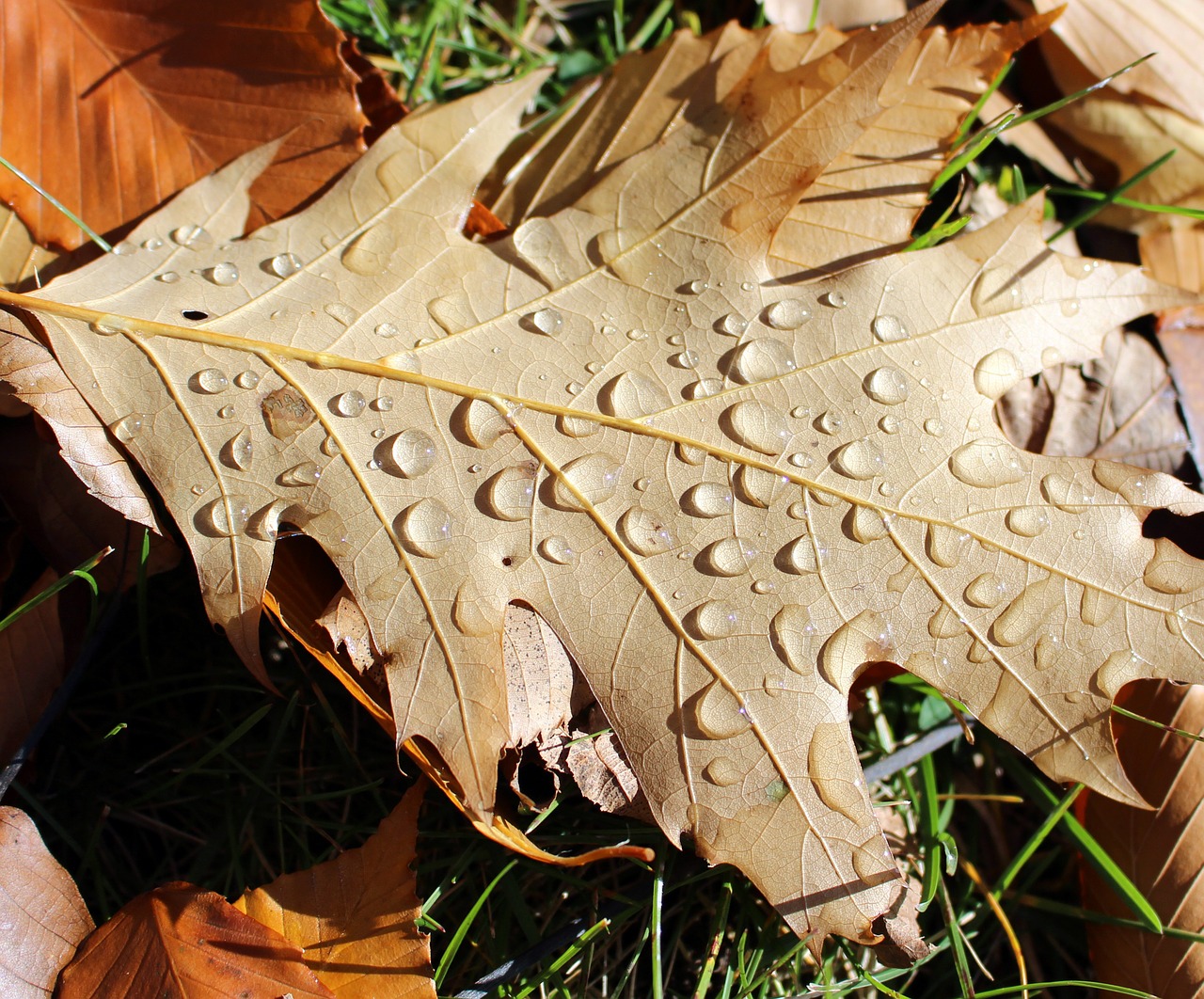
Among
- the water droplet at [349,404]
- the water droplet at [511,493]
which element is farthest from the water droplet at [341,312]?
the water droplet at [511,493]

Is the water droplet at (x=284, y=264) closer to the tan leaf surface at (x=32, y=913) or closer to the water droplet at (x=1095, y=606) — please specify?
the tan leaf surface at (x=32, y=913)

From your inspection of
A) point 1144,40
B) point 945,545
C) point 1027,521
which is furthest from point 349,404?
point 1144,40

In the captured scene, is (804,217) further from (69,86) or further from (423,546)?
(69,86)

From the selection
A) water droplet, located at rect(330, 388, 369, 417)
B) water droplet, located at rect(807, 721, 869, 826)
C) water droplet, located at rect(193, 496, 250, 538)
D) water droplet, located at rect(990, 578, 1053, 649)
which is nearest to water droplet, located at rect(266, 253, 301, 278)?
water droplet, located at rect(330, 388, 369, 417)

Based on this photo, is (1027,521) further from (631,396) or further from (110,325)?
(110,325)

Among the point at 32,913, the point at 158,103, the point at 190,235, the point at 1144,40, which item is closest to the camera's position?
the point at 32,913

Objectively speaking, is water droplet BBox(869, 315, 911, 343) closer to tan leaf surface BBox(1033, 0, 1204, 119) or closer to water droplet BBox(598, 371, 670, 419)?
water droplet BBox(598, 371, 670, 419)
